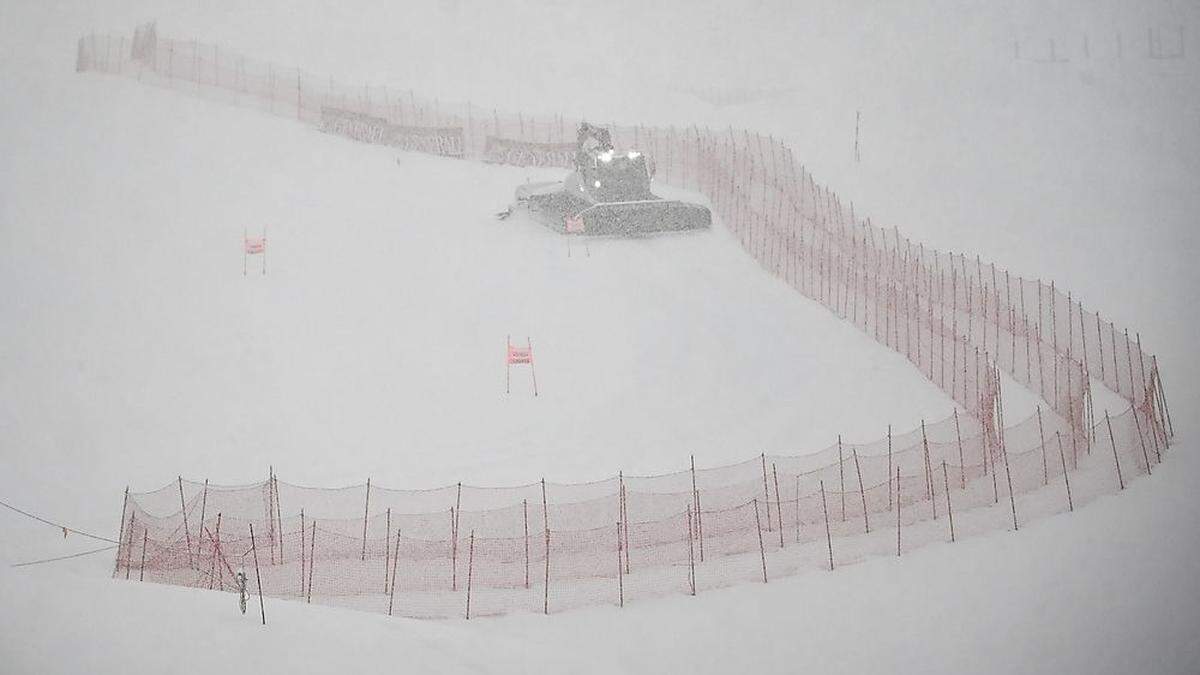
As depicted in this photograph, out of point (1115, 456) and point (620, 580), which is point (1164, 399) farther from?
point (620, 580)

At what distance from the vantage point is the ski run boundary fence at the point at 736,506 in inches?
404

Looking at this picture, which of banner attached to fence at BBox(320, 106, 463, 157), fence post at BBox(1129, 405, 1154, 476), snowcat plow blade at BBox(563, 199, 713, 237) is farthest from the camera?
banner attached to fence at BBox(320, 106, 463, 157)

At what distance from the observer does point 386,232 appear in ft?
54.1

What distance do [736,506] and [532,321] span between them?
422cm

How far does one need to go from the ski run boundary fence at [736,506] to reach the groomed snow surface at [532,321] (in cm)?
35

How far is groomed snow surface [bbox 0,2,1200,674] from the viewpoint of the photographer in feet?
29.6

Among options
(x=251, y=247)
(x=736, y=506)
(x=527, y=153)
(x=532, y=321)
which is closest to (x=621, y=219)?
(x=532, y=321)

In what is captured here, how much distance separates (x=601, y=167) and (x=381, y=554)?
7.93m

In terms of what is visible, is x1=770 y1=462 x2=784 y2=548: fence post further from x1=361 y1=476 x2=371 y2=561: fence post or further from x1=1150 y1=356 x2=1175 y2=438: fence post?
x1=1150 y1=356 x2=1175 y2=438: fence post

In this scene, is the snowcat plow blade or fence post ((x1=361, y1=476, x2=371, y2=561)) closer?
fence post ((x1=361, y1=476, x2=371, y2=561))

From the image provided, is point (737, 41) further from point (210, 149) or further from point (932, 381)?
point (210, 149)

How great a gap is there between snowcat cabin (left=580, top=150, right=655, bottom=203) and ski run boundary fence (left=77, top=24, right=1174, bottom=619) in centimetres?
374

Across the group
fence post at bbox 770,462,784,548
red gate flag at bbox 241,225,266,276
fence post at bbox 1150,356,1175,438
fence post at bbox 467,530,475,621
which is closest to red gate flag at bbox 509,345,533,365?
fence post at bbox 467,530,475,621

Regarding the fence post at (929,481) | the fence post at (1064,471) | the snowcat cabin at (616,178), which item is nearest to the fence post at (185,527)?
the fence post at (929,481)
